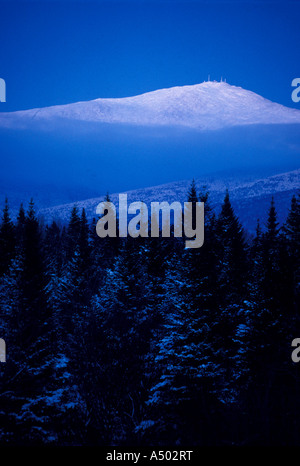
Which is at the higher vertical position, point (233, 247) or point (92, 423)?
point (233, 247)

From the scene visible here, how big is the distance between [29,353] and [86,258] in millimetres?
14660

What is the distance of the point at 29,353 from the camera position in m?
17.2

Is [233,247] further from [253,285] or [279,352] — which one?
[279,352]

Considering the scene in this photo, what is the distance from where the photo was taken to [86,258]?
103 feet

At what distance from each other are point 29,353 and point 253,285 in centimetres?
1153

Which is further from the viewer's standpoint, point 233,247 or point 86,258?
point 86,258

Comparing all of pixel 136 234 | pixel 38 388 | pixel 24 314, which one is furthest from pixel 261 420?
pixel 136 234
